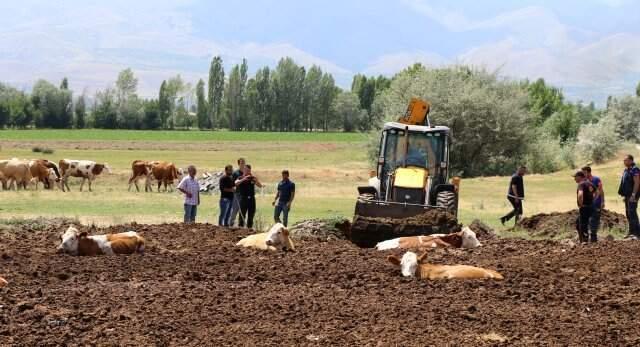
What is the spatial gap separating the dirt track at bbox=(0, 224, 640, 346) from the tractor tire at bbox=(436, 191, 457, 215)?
309cm

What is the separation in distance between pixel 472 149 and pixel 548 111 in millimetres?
54780

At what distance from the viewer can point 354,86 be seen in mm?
185750

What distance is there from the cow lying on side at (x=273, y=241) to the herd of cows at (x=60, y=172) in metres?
25.7

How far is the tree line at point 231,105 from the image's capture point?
140 m

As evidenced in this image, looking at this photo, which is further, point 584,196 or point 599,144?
point 599,144

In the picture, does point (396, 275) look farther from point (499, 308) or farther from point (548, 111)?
point (548, 111)

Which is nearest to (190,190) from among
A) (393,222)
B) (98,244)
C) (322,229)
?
(322,229)

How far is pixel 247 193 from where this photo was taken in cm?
2162

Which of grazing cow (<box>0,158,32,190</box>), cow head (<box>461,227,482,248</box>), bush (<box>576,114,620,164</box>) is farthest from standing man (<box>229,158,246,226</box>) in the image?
bush (<box>576,114,620,164</box>)

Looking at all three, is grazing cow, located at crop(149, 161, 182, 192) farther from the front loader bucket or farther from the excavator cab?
the front loader bucket

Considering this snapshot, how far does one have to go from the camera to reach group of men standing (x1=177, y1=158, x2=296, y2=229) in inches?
832

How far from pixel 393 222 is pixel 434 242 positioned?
1.73m

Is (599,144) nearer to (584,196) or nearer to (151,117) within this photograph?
(584,196)

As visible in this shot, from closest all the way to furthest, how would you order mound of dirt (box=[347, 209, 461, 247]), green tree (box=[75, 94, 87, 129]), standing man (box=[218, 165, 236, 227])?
mound of dirt (box=[347, 209, 461, 247]), standing man (box=[218, 165, 236, 227]), green tree (box=[75, 94, 87, 129])
